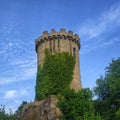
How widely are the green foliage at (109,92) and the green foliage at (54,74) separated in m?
4.93

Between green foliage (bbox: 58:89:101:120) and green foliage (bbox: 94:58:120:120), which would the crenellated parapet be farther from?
green foliage (bbox: 58:89:101:120)

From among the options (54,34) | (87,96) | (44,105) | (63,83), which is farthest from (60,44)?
(87,96)

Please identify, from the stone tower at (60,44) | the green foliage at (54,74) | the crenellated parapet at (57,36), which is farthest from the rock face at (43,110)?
the crenellated parapet at (57,36)

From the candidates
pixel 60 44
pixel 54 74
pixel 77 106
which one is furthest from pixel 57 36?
pixel 77 106

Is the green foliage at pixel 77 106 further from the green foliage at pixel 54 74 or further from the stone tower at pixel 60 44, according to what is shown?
the stone tower at pixel 60 44

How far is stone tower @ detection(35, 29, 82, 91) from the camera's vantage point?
54.4 metres

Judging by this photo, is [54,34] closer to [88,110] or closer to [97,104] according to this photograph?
[97,104]

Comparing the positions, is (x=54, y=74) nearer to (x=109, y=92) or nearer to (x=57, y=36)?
(x=57, y=36)

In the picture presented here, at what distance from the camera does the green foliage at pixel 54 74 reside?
50781mm

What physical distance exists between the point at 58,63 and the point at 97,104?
8702mm

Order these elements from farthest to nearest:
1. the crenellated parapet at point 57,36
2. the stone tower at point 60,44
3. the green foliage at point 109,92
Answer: the crenellated parapet at point 57,36 < the stone tower at point 60,44 < the green foliage at point 109,92

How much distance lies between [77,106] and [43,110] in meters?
10.1

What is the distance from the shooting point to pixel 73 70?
53.3 m

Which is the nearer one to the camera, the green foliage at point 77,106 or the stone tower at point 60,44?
the green foliage at point 77,106
